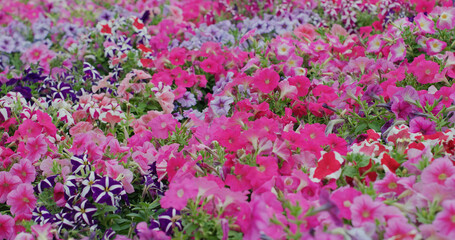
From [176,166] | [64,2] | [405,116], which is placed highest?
[405,116]

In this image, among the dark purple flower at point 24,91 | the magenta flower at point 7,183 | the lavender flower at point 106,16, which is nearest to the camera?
the magenta flower at point 7,183

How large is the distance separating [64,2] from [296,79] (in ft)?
14.0

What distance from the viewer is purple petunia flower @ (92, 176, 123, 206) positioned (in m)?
2.18

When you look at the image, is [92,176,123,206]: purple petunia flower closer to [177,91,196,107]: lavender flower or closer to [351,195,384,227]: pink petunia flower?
[351,195,384,227]: pink petunia flower

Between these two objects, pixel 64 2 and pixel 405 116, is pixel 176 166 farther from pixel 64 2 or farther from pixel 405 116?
pixel 64 2

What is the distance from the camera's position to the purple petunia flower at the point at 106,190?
2178mm

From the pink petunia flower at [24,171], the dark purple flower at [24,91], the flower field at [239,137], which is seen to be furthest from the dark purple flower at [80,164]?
the dark purple flower at [24,91]

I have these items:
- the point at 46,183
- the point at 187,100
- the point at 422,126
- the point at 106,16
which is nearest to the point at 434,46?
the point at 422,126

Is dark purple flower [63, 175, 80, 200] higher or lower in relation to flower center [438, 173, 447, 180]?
lower

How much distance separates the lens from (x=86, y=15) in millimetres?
5723

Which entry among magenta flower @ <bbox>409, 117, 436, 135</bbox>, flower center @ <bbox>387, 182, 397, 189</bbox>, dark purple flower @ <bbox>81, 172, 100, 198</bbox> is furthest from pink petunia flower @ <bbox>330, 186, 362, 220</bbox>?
dark purple flower @ <bbox>81, 172, 100, 198</bbox>

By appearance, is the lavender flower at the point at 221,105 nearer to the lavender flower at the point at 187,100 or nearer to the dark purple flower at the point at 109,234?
the lavender flower at the point at 187,100

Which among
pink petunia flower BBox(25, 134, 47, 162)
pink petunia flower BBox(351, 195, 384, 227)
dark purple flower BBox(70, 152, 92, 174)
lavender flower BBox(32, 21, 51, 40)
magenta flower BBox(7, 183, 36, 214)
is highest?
pink petunia flower BBox(351, 195, 384, 227)

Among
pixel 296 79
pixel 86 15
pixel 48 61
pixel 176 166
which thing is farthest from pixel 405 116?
pixel 86 15
